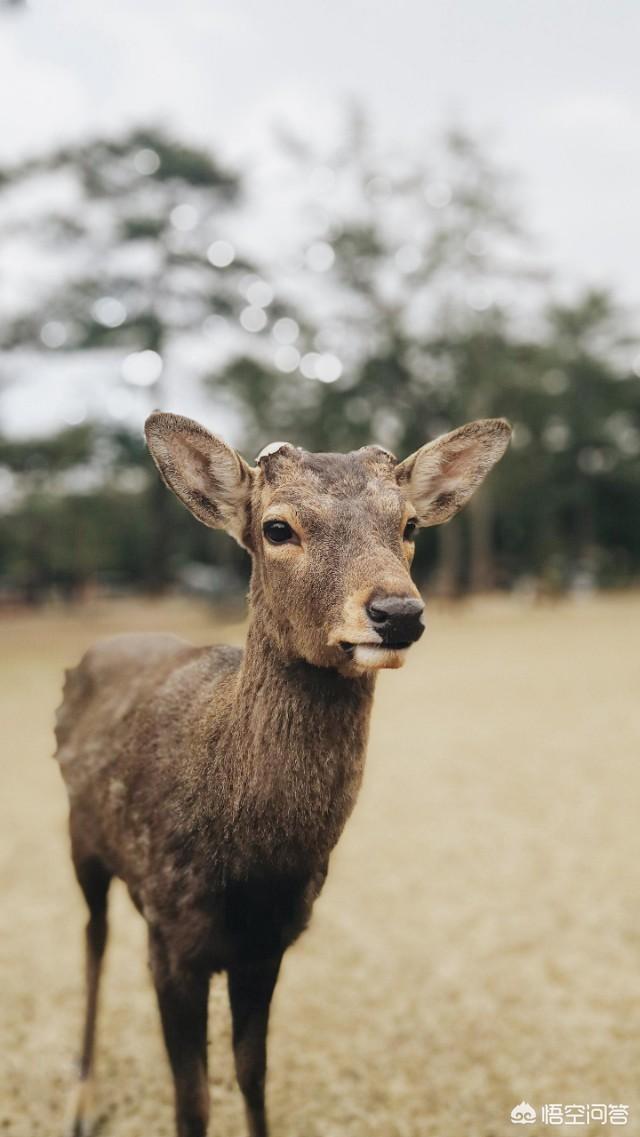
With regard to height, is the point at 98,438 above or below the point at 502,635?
above

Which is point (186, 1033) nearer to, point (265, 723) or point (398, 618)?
point (265, 723)

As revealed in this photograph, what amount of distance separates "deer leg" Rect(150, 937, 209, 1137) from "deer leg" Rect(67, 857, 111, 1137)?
0.78 m

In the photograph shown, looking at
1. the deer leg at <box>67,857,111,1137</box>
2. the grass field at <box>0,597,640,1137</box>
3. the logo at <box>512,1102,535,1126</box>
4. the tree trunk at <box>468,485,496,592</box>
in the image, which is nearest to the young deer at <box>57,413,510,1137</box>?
the grass field at <box>0,597,640,1137</box>

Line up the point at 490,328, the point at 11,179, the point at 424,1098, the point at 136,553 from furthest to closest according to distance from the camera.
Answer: the point at 136,553
the point at 490,328
the point at 11,179
the point at 424,1098

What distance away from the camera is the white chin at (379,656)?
168 cm

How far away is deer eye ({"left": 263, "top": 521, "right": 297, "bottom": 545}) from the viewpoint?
1.96 metres

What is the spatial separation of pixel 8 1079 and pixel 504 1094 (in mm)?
2026

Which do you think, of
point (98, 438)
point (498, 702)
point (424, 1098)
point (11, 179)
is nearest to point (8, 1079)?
point (424, 1098)

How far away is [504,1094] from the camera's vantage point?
357 centimetres

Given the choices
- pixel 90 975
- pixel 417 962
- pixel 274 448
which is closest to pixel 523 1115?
pixel 417 962

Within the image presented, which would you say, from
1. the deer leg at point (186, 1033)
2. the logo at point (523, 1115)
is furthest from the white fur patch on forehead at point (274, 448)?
the logo at point (523, 1115)

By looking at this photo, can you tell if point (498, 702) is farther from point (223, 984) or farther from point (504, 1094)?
point (223, 984)

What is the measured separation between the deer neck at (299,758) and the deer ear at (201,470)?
0.97 feet

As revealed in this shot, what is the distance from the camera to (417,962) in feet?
15.6
